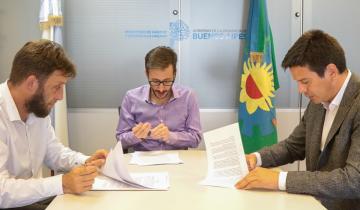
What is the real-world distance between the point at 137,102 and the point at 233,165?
4.00 ft

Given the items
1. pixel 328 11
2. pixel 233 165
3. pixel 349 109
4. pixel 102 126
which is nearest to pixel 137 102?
pixel 102 126

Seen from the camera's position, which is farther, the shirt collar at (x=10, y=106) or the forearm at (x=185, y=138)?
the forearm at (x=185, y=138)

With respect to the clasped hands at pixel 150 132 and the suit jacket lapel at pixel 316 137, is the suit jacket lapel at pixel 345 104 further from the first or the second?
the clasped hands at pixel 150 132

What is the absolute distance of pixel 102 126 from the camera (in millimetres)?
3709

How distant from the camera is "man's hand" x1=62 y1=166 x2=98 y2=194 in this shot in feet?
5.38

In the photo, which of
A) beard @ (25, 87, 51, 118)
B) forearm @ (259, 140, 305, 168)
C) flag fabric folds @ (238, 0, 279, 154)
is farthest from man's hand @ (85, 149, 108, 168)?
flag fabric folds @ (238, 0, 279, 154)

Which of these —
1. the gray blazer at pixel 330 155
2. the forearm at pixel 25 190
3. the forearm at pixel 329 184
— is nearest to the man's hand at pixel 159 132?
the gray blazer at pixel 330 155

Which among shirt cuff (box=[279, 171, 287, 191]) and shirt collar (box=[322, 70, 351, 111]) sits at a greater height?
shirt collar (box=[322, 70, 351, 111])

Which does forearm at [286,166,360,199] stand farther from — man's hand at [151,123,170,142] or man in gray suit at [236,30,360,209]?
man's hand at [151,123,170,142]

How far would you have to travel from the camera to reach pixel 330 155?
1.84 meters

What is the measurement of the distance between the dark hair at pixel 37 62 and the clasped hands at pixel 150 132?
0.68m

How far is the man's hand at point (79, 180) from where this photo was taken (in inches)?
64.5

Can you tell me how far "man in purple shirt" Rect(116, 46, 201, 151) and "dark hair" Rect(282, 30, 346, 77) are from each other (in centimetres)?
108

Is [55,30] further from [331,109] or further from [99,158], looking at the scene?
[331,109]
